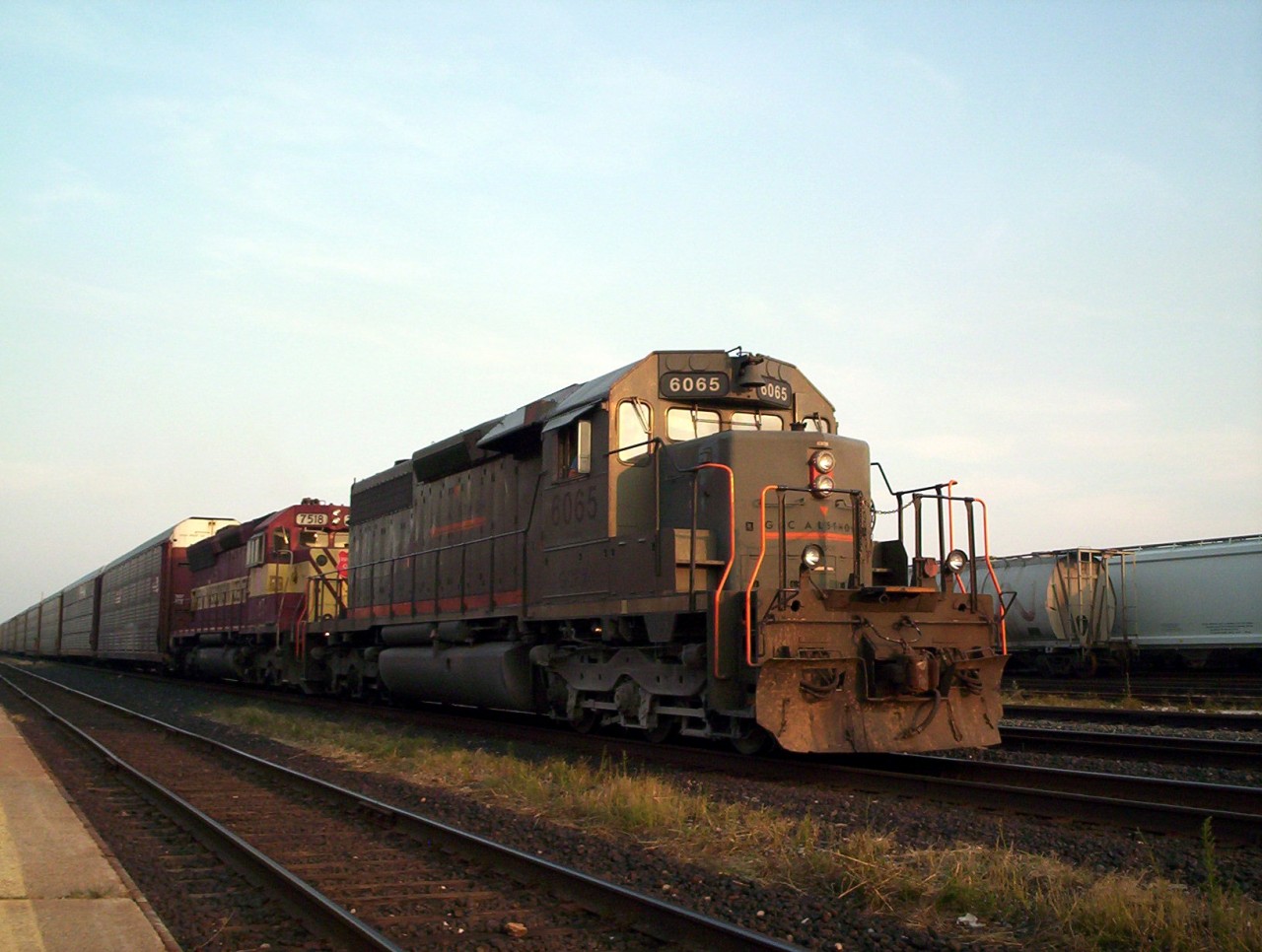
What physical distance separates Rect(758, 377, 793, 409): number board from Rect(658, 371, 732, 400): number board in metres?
0.32

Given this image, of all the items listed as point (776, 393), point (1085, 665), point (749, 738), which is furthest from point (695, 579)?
point (1085, 665)

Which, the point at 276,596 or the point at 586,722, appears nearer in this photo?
the point at 586,722

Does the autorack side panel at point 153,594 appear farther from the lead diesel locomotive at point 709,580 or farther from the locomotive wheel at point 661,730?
the locomotive wheel at point 661,730

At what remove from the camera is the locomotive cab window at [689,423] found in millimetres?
10002

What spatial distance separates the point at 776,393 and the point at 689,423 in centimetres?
88

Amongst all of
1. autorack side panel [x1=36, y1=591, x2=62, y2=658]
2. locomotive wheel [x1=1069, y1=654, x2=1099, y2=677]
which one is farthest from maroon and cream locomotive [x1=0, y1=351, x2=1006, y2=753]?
autorack side panel [x1=36, y1=591, x2=62, y2=658]

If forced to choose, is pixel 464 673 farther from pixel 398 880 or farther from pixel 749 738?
pixel 398 880

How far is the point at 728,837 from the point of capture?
19.9 ft

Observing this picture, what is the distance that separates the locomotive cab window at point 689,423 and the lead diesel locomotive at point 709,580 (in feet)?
0.06

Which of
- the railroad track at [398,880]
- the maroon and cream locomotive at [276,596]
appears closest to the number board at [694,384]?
the railroad track at [398,880]

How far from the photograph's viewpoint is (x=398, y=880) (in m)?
5.53

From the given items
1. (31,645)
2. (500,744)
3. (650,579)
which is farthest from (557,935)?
(31,645)

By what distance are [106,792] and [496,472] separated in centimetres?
542

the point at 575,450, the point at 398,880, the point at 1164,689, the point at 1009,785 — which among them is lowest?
the point at 1164,689
